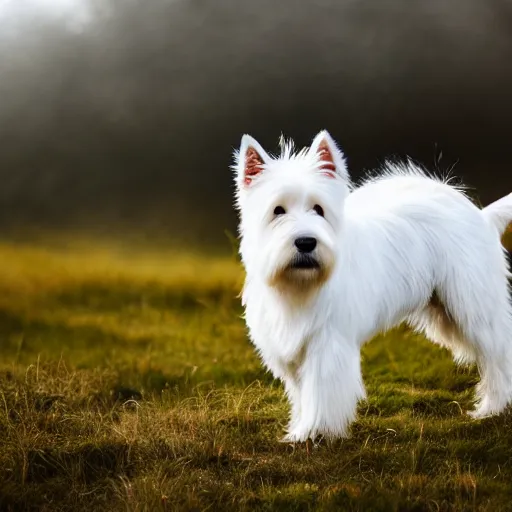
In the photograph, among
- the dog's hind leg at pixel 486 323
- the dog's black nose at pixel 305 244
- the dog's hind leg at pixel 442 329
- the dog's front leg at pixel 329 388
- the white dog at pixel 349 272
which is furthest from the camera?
the dog's hind leg at pixel 442 329

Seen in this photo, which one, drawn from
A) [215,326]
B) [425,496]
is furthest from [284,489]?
[215,326]

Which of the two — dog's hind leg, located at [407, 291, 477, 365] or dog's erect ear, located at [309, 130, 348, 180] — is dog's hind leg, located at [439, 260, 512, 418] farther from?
dog's erect ear, located at [309, 130, 348, 180]

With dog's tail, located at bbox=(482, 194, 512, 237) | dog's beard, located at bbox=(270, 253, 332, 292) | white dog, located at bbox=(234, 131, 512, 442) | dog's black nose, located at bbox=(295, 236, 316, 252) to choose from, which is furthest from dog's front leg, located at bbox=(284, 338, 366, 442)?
dog's tail, located at bbox=(482, 194, 512, 237)

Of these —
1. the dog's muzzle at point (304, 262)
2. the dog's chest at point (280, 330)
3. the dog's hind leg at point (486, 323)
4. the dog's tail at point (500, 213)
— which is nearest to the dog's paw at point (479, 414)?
the dog's hind leg at point (486, 323)

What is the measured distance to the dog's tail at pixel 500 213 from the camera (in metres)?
6.68

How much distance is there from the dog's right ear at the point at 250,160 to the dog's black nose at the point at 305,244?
65cm

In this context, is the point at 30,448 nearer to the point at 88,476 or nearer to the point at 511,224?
the point at 88,476

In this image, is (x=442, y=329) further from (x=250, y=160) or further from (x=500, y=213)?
(x=250, y=160)

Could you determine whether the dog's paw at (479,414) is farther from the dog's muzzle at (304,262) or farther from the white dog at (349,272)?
the dog's muzzle at (304,262)

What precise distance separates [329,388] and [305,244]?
108cm

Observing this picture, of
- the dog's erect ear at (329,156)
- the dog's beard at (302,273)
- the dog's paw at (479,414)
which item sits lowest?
the dog's paw at (479,414)

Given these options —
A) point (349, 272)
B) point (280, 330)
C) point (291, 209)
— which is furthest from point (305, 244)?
point (280, 330)

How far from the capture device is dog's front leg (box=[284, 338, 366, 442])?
5.61 m

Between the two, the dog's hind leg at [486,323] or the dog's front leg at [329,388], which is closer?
the dog's front leg at [329,388]
